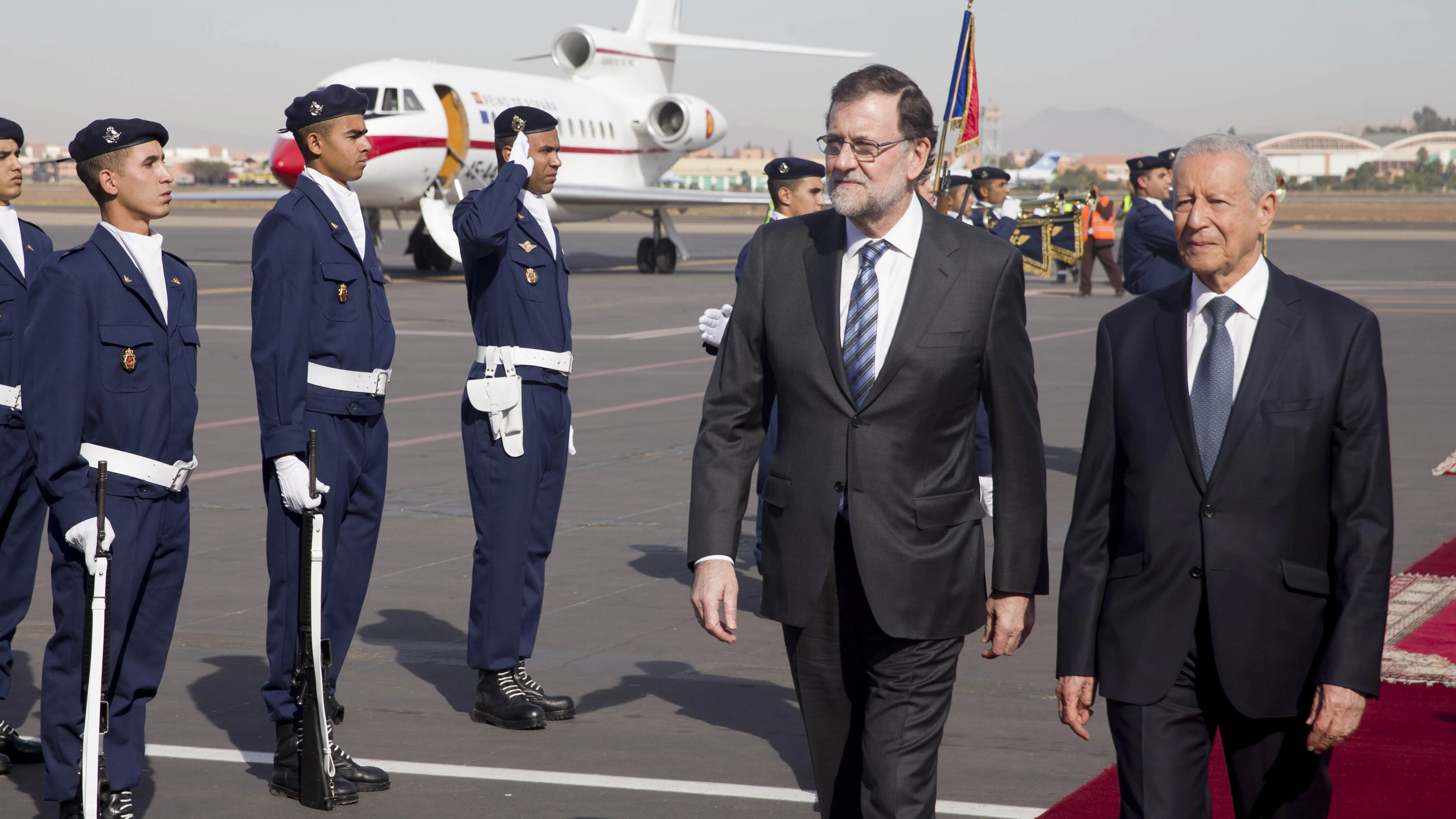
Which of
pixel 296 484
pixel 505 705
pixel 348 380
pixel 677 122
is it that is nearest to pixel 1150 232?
pixel 505 705

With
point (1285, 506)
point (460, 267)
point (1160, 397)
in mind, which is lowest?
point (460, 267)

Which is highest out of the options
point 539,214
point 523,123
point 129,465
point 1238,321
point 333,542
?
point 523,123

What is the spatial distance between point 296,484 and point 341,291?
0.74 m

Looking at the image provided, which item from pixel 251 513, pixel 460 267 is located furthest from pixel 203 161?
pixel 251 513

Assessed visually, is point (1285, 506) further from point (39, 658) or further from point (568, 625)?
point (39, 658)

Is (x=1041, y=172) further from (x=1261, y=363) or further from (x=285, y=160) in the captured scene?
(x=1261, y=363)

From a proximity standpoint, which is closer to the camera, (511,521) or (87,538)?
(87,538)

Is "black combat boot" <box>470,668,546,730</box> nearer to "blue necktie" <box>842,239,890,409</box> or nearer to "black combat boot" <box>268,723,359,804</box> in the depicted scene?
"black combat boot" <box>268,723,359,804</box>

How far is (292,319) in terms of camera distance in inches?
206

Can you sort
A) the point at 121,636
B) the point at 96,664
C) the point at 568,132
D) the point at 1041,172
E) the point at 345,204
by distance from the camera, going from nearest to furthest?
the point at 96,664
the point at 121,636
the point at 345,204
the point at 568,132
the point at 1041,172

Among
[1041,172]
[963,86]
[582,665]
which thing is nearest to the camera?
[582,665]

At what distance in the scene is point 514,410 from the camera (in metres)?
6.07

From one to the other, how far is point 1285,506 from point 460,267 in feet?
115

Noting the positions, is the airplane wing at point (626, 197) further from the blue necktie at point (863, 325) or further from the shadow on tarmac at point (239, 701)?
the blue necktie at point (863, 325)
